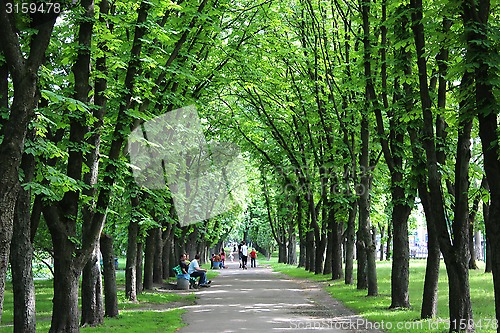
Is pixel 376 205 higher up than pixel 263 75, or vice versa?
pixel 263 75

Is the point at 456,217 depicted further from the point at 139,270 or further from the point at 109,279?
the point at 139,270

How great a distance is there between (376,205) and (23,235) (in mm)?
26460

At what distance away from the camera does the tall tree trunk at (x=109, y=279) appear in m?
16.7

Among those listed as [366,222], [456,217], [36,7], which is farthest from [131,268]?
→ [36,7]

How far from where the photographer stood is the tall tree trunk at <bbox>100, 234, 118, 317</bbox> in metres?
16.7

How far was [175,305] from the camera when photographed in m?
20.5

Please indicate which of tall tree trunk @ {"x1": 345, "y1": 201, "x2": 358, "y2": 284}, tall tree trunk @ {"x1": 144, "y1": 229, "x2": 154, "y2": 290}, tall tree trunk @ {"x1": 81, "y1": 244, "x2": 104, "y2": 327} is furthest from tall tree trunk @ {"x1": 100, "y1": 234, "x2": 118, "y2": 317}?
tall tree trunk @ {"x1": 345, "y1": 201, "x2": 358, "y2": 284}

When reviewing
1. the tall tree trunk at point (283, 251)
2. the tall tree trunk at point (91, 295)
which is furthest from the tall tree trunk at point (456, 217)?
the tall tree trunk at point (283, 251)

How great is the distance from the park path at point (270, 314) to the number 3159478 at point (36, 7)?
7.31 metres

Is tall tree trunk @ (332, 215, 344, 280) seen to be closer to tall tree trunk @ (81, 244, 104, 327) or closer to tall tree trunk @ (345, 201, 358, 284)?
tall tree trunk @ (345, 201, 358, 284)

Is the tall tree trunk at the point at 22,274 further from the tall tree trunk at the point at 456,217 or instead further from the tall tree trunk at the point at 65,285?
the tall tree trunk at the point at 456,217

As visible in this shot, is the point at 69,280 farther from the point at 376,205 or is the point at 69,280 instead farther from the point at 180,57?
the point at 376,205

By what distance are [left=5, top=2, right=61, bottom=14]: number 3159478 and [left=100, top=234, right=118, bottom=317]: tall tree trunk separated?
346 inches

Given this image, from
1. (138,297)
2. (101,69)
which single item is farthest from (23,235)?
(138,297)
